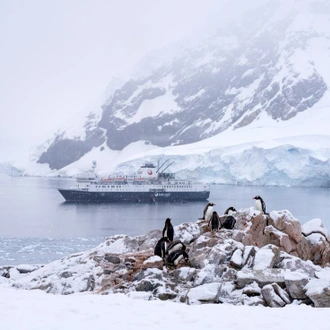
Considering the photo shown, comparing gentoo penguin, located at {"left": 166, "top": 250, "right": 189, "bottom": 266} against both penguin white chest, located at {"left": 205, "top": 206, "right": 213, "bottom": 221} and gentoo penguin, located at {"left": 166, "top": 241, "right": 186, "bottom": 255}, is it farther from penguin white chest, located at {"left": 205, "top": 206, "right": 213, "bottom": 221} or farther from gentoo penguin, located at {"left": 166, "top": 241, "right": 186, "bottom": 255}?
penguin white chest, located at {"left": 205, "top": 206, "right": 213, "bottom": 221}

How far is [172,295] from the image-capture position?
9531mm

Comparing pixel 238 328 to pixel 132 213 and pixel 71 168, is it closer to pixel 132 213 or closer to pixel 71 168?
pixel 132 213

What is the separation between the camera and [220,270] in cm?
1057

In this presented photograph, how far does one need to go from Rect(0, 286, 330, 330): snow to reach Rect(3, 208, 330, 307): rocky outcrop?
1.09m

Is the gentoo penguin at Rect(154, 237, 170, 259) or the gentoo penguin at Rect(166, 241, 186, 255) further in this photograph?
the gentoo penguin at Rect(166, 241, 186, 255)

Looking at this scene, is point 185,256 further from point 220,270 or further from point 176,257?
point 220,270

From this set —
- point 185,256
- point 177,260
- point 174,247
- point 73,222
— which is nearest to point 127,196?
point 73,222

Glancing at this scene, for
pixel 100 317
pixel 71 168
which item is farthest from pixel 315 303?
pixel 71 168

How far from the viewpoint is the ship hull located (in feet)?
199

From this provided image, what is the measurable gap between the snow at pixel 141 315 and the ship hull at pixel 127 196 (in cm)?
5287

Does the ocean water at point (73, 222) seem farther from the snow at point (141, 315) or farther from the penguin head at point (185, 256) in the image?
the snow at point (141, 315)

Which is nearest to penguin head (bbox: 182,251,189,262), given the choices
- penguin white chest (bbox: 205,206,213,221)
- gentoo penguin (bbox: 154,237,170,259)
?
gentoo penguin (bbox: 154,237,170,259)

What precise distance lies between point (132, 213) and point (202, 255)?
122 ft

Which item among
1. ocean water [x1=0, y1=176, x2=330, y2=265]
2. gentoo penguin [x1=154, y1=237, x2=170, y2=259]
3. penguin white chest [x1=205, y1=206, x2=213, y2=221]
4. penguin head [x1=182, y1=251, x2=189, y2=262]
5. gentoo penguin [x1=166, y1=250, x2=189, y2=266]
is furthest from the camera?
ocean water [x1=0, y1=176, x2=330, y2=265]
